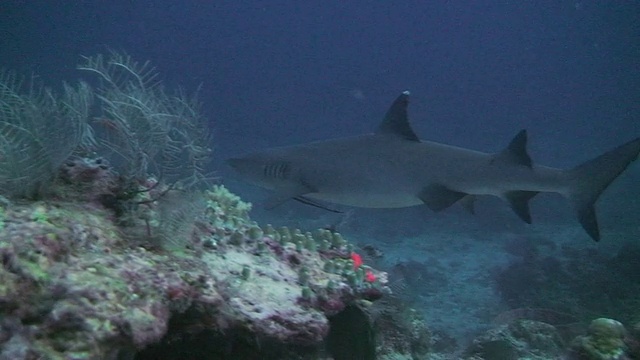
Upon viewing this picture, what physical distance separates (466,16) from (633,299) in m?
155

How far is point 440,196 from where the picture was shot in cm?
653

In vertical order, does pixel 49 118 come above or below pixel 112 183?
above

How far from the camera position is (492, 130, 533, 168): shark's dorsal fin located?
6426 millimetres

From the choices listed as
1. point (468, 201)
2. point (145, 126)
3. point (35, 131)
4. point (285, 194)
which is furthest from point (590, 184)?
point (35, 131)

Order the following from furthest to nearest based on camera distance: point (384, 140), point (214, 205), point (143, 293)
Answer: point (384, 140) → point (214, 205) → point (143, 293)

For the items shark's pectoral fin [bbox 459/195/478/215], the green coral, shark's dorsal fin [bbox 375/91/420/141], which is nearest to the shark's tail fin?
shark's pectoral fin [bbox 459/195/478/215]

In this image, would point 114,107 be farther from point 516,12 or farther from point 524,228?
point 516,12

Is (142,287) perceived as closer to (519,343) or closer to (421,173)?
(421,173)

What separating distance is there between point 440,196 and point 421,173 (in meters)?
0.45

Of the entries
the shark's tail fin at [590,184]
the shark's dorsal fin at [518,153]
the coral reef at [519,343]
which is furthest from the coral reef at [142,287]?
the shark's tail fin at [590,184]

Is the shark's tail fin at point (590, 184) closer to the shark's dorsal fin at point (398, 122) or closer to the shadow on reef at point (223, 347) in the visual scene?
the shark's dorsal fin at point (398, 122)

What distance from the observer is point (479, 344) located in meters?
7.36

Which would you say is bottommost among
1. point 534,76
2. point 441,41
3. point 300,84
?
point 300,84

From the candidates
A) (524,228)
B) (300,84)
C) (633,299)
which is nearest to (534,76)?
(300,84)
